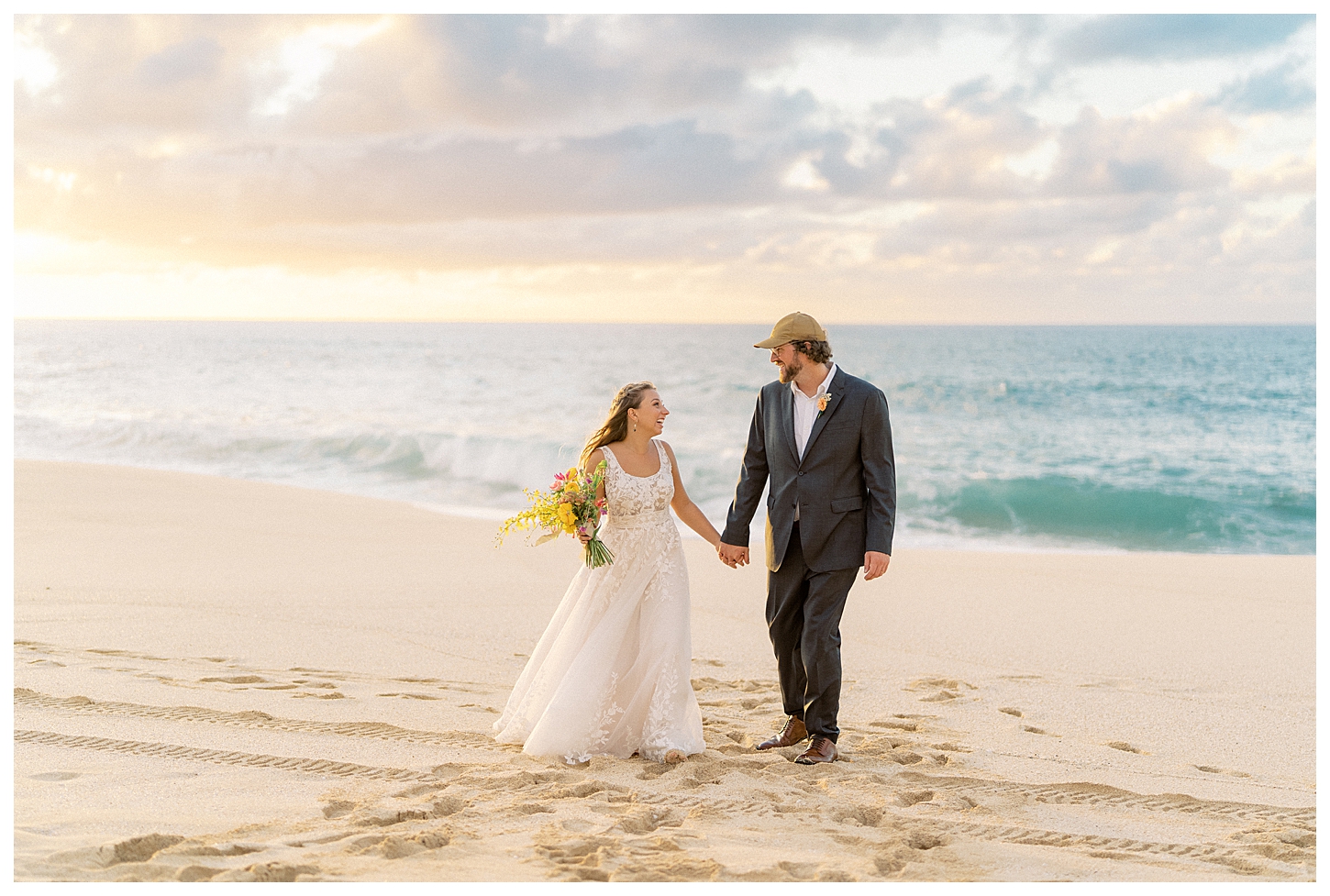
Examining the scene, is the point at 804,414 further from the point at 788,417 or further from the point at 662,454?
the point at 662,454

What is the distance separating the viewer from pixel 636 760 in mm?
4672

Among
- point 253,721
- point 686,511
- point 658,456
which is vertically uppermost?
point 658,456

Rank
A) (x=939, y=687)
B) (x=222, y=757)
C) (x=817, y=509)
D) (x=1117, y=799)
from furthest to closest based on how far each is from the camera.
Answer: (x=939, y=687) < (x=817, y=509) < (x=222, y=757) < (x=1117, y=799)

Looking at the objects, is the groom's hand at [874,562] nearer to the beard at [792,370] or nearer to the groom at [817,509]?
the groom at [817,509]

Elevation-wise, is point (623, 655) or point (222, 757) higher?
point (623, 655)

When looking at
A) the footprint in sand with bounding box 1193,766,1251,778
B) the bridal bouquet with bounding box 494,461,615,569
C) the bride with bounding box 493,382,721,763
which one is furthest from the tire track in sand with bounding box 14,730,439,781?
the footprint in sand with bounding box 1193,766,1251,778

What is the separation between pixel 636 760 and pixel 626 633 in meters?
0.61

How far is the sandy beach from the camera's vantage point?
3.51 meters

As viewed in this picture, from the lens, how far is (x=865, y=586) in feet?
29.6

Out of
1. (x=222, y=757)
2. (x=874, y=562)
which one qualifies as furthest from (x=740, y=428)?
(x=222, y=757)

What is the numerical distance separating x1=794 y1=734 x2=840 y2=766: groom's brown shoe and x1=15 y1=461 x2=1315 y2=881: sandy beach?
5cm

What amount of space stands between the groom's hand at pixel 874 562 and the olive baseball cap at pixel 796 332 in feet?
3.44

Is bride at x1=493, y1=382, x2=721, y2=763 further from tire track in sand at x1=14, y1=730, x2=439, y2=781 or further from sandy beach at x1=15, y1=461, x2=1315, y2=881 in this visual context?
tire track in sand at x1=14, y1=730, x2=439, y2=781

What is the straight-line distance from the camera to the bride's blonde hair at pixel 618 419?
195 inches
